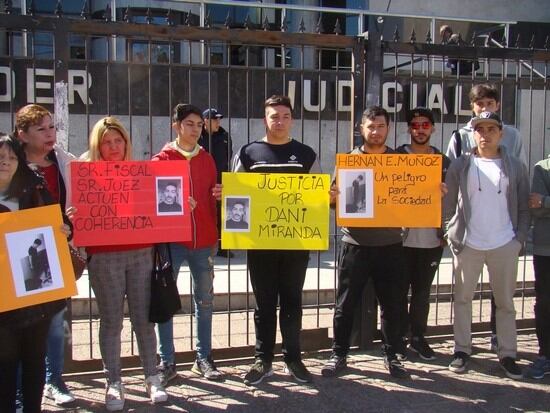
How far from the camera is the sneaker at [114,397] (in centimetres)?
373

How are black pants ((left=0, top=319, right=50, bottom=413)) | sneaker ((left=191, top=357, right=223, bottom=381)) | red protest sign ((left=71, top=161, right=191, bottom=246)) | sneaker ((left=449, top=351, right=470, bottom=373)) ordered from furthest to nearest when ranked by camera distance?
sneaker ((left=449, top=351, right=470, bottom=373)) < sneaker ((left=191, top=357, right=223, bottom=381)) < red protest sign ((left=71, top=161, right=191, bottom=246)) < black pants ((left=0, top=319, right=50, bottom=413))

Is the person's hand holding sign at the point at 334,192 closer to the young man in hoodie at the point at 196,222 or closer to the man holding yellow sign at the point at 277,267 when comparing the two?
the man holding yellow sign at the point at 277,267

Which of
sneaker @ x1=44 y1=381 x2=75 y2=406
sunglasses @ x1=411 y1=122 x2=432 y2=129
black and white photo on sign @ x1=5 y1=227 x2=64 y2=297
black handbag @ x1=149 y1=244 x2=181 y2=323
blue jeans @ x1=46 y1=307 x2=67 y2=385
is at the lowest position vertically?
sneaker @ x1=44 y1=381 x2=75 y2=406

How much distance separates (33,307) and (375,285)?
231cm

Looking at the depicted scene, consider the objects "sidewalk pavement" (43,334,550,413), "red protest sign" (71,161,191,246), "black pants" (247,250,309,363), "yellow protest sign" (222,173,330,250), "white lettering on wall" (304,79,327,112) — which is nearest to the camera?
"red protest sign" (71,161,191,246)

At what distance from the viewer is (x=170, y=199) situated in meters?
3.81

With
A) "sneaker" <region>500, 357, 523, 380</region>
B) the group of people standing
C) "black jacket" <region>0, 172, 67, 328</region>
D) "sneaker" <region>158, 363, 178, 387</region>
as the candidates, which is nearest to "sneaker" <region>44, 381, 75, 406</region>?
the group of people standing

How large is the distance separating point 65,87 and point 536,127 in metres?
9.05

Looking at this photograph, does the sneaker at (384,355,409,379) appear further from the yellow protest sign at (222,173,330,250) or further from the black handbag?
the black handbag

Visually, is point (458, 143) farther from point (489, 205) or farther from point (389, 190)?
point (389, 190)

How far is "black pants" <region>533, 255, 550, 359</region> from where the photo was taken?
4.27 meters

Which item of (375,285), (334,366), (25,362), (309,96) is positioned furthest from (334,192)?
(309,96)

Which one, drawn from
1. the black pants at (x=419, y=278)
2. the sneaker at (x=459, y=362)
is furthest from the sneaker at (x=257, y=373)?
the sneaker at (x=459, y=362)

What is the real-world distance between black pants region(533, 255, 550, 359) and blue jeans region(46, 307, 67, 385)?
3.24 m
